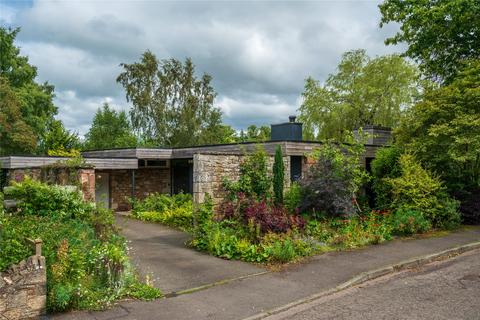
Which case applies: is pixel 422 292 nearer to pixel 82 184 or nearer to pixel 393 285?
pixel 393 285

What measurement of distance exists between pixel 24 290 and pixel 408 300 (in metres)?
5.60

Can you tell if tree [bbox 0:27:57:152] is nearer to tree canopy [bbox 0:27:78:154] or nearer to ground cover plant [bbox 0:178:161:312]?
tree canopy [bbox 0:27:78:154]

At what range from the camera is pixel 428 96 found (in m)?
13.8

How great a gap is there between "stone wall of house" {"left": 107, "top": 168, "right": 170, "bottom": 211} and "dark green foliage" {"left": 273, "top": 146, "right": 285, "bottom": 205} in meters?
9.93

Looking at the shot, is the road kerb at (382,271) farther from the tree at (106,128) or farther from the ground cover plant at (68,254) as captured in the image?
the tree at (106,128)

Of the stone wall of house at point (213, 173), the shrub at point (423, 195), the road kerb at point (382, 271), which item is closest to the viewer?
the road kerb at point (382, 271)

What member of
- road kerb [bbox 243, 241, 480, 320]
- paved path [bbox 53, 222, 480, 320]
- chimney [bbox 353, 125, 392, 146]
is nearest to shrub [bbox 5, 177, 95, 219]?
paved path [bbox 53, 222, 480, 320]

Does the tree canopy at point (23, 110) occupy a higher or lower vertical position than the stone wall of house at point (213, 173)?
higher

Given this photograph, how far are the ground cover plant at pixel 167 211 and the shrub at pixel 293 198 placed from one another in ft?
11.1

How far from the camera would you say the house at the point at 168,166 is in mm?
10078

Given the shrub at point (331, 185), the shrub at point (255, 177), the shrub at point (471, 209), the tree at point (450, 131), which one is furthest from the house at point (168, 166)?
the shrub at point (471, 209)

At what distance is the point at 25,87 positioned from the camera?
3114cm

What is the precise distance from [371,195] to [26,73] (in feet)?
91.7

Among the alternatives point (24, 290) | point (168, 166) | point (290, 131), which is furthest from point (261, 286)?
point (168, 166)
